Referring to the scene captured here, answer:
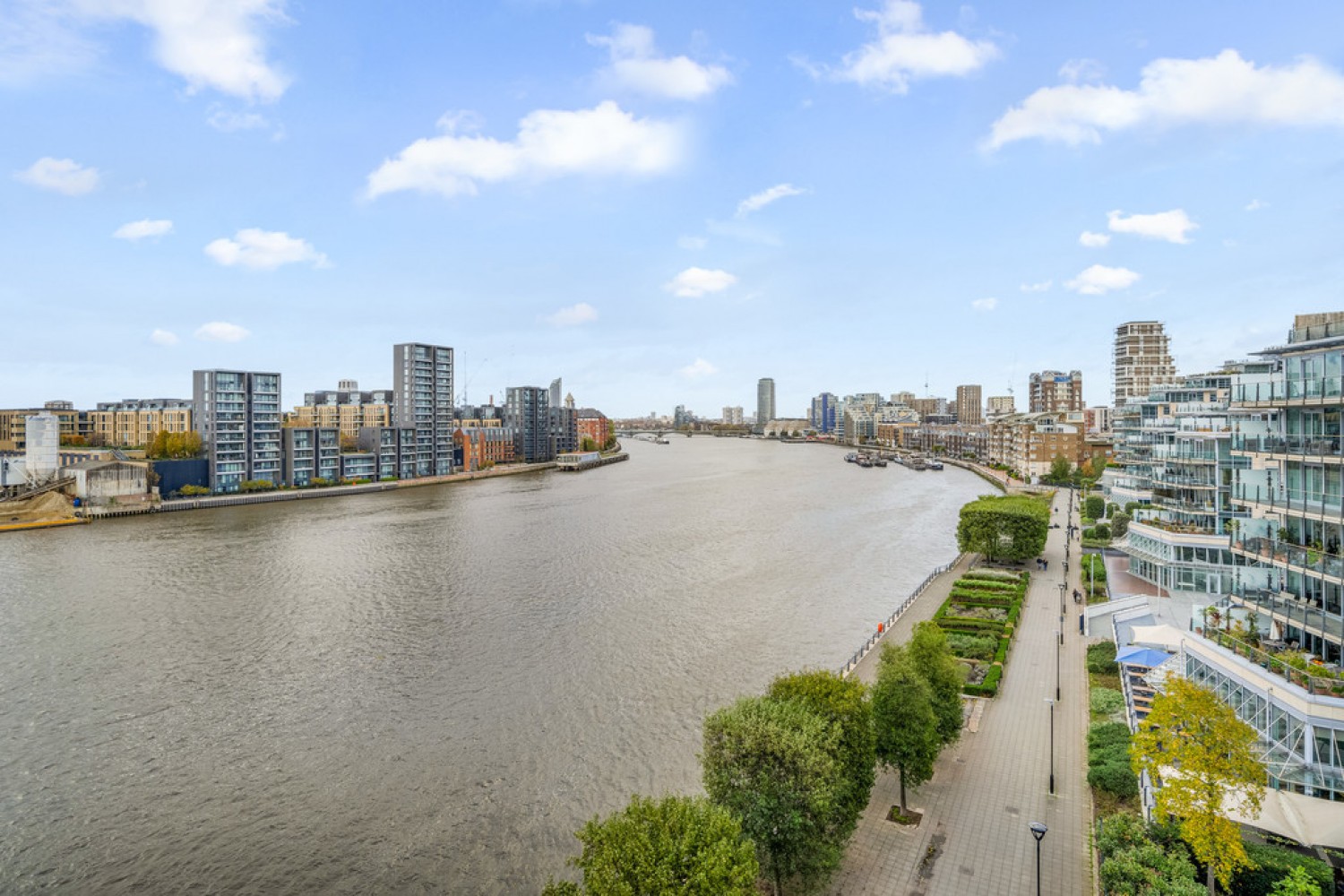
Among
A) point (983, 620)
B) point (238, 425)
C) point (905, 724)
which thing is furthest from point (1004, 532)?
point (238, 425)

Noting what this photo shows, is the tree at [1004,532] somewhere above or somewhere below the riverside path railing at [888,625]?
above

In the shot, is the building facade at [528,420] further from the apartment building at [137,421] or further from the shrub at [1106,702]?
the shrub at [1106,702]

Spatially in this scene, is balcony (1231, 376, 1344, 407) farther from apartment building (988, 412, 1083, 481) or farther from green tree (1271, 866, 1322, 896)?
apartment building (988, 412, 1083, 481)

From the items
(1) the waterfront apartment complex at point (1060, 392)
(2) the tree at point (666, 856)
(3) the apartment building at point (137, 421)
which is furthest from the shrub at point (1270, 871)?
(1) the waterfront apartment complex at point (1060, 392)

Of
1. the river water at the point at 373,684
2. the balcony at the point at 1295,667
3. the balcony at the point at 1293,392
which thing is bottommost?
the river water at the point at 373,684

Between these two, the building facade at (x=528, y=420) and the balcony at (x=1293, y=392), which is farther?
the building facade at (x=528, y=420)

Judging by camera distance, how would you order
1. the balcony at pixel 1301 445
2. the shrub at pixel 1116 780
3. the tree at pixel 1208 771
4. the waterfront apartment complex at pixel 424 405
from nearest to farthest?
the tree at pixel 1208 771
the balcony at pixel 1301 445
the shrub at pixel 1116 780
the waterfront apartment complex at pixel 424 405

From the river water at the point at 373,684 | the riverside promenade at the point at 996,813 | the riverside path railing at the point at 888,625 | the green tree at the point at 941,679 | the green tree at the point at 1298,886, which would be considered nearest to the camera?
Answer: the green tree at the point at 1298,886

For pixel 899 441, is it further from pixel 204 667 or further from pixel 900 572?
pixel 204 667
